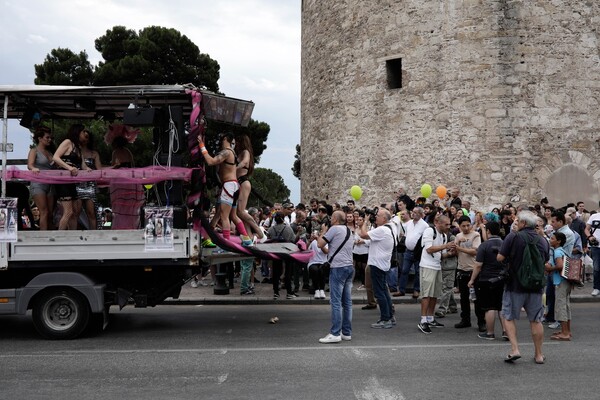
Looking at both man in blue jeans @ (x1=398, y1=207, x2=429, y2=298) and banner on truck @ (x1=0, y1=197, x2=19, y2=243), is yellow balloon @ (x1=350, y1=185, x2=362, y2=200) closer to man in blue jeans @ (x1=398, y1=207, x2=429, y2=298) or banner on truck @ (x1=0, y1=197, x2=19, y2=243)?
man in blue jeans @ (x1=398, y1=207, x2=429, y2=298)

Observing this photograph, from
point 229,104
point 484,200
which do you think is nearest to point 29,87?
point 229,104

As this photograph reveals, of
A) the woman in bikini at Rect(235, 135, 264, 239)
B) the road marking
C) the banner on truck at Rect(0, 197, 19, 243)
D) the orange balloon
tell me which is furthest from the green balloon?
the banner on truck at Rect(0, 197, 19, 243)

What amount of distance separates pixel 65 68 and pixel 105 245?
1097 inches

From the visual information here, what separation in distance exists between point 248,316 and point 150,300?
2326 millimetres

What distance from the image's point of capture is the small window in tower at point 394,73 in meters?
20.0

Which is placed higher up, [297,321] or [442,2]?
[442,2]

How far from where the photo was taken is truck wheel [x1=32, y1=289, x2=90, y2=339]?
900 centimetres

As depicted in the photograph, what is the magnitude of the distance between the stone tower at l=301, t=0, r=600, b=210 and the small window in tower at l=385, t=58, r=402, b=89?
42 mm

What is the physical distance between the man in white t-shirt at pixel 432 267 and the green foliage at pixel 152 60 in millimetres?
24349

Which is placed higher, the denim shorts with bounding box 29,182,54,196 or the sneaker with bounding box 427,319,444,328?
the denim shorts with bounding box 29,182,54,196

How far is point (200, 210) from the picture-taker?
9320 millimetres

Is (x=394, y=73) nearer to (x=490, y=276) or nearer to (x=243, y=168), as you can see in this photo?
(x=243, y=168)

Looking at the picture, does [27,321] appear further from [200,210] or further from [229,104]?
[229,104]

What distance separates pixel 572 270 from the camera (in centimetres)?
954
